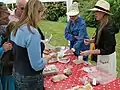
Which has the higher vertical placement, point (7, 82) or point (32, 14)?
point (32, 14)

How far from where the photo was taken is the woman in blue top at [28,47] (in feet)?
7.47

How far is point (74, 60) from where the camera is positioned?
3.53 meters

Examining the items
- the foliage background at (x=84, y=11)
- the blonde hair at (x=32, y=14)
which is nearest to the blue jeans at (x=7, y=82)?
the blonde hair at (x=32, y=14)

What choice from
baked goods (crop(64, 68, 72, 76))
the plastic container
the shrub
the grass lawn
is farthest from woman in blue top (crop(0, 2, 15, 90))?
the shrub

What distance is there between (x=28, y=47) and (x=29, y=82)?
0.36 metres

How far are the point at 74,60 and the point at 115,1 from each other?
6336mm

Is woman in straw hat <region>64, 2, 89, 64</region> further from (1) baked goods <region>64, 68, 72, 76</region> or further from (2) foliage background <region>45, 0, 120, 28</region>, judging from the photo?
(2) foliage background <region>45, 0, 120, 28</region>

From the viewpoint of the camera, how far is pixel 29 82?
2438mm

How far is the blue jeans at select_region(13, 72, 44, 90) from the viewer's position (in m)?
2.43

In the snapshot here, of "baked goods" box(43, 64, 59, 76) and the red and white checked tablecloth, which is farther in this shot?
"baked goods" box(43, 64, 59, 76)

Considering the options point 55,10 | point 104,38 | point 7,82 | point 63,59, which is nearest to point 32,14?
point 7,82

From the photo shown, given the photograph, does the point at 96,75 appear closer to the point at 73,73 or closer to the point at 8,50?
the point at 73,73

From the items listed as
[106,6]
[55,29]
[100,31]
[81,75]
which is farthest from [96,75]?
[55,29]

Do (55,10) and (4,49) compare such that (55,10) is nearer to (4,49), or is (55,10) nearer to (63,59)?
(63,59)
